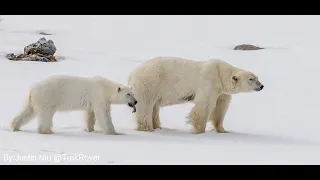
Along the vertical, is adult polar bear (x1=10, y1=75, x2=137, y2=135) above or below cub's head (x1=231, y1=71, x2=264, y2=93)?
below

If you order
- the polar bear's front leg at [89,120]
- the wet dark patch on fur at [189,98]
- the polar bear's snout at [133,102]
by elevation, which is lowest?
the polar bear's front leg at [89,120]

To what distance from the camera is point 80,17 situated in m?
43.0

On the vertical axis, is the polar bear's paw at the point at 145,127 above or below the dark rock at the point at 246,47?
below

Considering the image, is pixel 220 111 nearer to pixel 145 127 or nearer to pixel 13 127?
pixel 145 127

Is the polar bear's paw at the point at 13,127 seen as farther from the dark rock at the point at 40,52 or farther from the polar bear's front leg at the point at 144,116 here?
the dark rock at the point at 40,52

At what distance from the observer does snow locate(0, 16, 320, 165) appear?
896 centimetres

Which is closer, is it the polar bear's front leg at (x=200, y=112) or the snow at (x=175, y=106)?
the snow at (x=175, y=106)

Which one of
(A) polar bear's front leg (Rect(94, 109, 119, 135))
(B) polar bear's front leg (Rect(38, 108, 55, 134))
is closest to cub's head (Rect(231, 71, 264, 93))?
(A) polar bear's front leg (Rect(94, 109, 119, 135))

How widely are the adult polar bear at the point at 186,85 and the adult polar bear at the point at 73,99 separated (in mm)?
666

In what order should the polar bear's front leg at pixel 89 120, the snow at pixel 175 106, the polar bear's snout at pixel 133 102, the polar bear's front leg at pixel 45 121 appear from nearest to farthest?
the snow at pixel 175 106, the polar bear's front leg at pixel 45 121, the polar bear's snout at pixel 133 102, the polar bear's front leg at pixel 89 120

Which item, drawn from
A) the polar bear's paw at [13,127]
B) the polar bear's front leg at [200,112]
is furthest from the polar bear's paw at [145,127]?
the polar bear's paw at [13,127]

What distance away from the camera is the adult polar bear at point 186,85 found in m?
11.7

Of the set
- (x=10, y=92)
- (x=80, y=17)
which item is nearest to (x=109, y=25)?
(x=80, y=17)

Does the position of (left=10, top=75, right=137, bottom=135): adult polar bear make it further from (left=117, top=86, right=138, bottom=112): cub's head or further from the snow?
the snow
